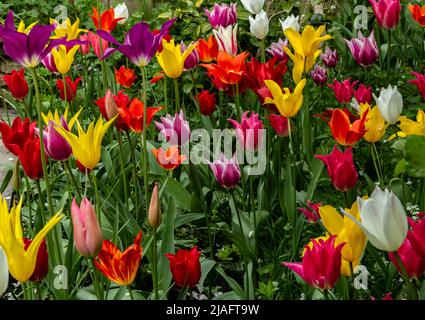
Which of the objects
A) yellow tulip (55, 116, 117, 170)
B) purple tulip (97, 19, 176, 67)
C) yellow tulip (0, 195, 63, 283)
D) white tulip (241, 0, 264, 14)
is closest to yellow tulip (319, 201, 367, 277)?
yellow tulip (0, 195, 63, 283)

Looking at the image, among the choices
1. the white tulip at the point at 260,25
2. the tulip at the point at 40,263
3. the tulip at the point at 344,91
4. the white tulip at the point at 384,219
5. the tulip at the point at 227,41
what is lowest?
the tulip at the point at 40,263

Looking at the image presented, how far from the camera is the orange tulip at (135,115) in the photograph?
2.28m

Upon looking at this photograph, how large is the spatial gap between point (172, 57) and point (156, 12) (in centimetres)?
255

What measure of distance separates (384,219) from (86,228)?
57cm

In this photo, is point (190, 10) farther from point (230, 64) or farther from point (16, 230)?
point (16, 230)

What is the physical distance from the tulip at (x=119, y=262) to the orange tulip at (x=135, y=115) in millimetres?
722

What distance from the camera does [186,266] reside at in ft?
5.57

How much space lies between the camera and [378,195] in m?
1.30

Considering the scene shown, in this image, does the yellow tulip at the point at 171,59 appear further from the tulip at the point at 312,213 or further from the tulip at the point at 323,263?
the tulip at the point at 323,263

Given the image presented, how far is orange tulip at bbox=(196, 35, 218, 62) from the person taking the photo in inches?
113

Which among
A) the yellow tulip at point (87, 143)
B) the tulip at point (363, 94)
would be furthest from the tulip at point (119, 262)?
the tulip at point (363, 94)

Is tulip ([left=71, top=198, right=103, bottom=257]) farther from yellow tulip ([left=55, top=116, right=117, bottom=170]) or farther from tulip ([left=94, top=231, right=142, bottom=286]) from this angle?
yellow tulip ([left=55, top=116, right=117, bottom=170])

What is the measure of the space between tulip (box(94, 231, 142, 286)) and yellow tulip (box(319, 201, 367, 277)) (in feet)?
1.27
